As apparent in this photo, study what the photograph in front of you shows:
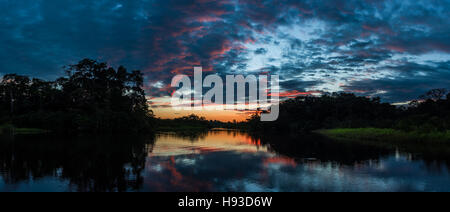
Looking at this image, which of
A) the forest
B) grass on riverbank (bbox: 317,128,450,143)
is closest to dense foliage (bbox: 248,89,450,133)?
the forest

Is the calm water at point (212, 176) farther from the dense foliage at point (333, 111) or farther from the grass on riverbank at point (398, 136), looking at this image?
the dense foliage at point (333, 111)

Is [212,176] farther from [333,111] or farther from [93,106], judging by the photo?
[333,111]

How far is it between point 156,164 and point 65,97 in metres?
59.1

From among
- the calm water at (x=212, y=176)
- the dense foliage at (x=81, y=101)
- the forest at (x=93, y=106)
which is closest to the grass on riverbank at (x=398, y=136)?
the forest at (x=93, y=106)

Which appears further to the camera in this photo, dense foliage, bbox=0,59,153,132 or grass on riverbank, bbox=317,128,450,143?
dense foliage, bbox=0,59,153,132

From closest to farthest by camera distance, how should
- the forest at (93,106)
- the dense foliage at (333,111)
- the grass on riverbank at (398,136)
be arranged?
1. the grass on riverbank at (398,136)
2. the forest at (93,106)
3. the dense foliage at (333,111)

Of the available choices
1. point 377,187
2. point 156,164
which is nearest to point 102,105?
point 156,164

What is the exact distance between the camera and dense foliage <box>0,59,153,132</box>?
56.3m

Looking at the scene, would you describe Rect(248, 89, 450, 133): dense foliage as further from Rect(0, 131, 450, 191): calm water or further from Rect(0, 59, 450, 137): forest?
Rect(0, 131, 450, 191): calm water

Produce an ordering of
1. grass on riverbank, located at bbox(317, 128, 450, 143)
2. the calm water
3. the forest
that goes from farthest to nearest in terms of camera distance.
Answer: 1. the forest
2. grass on riverbank, located at bbox(317, 128, 450, 143)
3. the calm water

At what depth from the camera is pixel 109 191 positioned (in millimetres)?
10391

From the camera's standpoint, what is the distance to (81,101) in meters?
61.3

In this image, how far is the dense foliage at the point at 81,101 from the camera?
56.3 m
